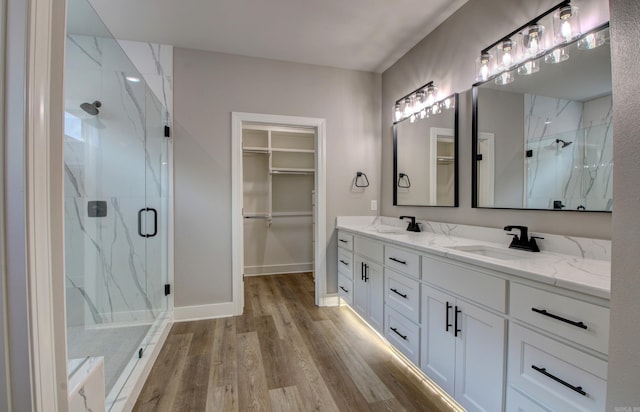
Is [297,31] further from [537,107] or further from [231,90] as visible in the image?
[537,107]

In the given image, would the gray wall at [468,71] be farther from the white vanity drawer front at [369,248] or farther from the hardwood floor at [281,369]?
the hardwood floor at [281,369]

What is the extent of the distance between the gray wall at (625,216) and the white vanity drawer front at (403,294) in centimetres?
120

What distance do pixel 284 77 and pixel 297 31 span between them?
0.58 meters

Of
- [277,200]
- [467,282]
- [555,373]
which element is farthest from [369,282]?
[277,200]

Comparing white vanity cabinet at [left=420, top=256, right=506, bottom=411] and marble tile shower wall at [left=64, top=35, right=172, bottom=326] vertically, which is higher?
marble tile shower wall at [left=64, top=35, right=172, bottom=326]

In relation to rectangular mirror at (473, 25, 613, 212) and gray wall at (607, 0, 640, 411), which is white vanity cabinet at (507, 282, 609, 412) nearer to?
gray wall at (607, 0, 640, 411)

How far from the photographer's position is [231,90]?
2.85 metres

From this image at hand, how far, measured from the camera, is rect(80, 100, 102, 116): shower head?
5.63ft

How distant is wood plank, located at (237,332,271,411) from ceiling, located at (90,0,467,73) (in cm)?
270

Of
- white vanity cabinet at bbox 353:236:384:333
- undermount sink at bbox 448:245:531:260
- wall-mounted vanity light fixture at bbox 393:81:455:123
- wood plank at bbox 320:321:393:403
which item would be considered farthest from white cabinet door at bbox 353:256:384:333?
wall-mounted vanity light fixture at bbox 393:81:455:123

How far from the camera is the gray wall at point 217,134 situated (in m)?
2.74

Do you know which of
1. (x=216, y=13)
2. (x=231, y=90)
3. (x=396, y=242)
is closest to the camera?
(x=396, y=242)

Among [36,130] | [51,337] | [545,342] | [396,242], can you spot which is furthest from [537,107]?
[51,337]

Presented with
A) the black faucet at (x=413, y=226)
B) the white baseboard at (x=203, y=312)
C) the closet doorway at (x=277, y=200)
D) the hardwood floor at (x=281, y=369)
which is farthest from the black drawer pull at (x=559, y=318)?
the closet doorway at (x=277, y=200)
